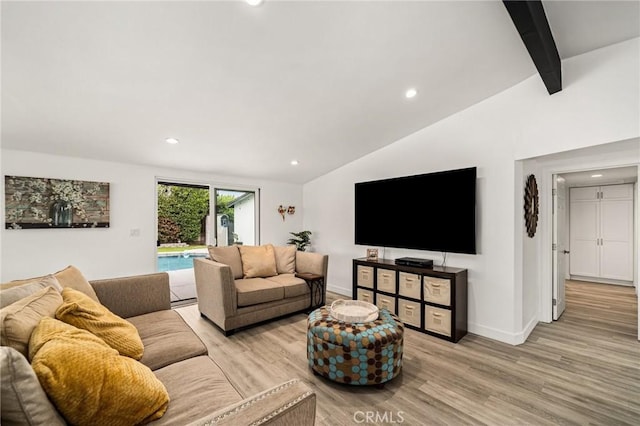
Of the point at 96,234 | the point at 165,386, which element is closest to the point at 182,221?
the point at 96,234

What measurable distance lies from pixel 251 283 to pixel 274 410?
2.54m

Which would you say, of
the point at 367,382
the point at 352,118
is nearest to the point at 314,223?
the point at 352,118

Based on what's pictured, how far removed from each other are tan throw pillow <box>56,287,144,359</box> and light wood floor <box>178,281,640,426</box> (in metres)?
1.00

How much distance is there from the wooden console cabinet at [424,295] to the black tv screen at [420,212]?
13.6 inches

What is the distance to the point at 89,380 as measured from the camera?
918 mm

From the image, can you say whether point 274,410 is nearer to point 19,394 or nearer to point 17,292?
point 19,394

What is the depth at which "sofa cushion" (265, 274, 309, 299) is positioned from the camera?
11.2 feet

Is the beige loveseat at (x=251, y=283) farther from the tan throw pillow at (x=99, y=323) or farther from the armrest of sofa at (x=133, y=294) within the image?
the tan throw pillow at (x=99, y=323)

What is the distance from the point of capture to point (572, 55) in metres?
2.49

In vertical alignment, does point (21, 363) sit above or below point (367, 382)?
above

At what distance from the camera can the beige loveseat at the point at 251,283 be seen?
2.95 metres

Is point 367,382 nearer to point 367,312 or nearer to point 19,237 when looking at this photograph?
point 367,312

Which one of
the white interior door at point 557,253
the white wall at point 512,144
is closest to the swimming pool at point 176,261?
the white wall at point 512,144

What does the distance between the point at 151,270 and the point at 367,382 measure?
3.40m
